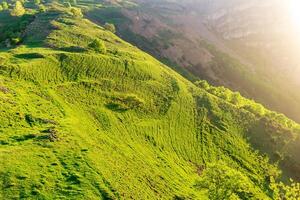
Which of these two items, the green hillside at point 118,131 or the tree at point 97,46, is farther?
the tree at point 97,46

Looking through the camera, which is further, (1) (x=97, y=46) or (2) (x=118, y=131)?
(1) (x=97, y=46)

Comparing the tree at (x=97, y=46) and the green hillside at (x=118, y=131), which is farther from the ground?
the tree at (x=97, y=46)

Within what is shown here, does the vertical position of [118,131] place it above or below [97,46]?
below

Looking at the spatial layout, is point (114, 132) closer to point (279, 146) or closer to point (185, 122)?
point (185, 122)

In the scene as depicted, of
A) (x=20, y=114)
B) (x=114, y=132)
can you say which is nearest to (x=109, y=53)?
(x=114, y=132)

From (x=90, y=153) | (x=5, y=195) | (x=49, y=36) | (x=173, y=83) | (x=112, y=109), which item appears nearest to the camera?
(x=5, y=195)

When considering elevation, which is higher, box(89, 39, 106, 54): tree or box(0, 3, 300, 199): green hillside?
box(89, 39, 106, 54): tree

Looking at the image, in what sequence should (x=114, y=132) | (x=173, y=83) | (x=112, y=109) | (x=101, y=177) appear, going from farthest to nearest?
(x=173, y=83)
(x=112, y=109)
(x=114, y=132)
(x=101, y=177)

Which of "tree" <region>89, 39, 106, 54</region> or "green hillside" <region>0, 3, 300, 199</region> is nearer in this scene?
"green hillside" <region>0, 3, 300, 199</region>
